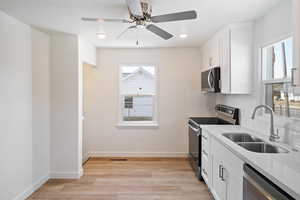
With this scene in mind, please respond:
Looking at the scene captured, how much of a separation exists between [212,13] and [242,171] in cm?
184

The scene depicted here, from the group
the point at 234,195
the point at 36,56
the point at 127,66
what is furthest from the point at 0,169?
the point at 127,66

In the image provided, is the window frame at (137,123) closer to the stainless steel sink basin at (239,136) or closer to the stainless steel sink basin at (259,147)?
the stainless steel sink basin at (239,136)

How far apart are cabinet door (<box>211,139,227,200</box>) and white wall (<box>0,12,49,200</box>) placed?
2549 millimetres

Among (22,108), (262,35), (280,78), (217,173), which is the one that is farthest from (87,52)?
(280,78)

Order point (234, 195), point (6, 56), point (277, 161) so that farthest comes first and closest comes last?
point (6, 56) → point (234, 195) → point (277, 161)

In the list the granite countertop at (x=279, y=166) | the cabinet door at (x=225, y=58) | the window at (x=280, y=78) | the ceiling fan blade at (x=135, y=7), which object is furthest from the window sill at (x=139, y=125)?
the ceiling fan blade at (x=135, y=7)

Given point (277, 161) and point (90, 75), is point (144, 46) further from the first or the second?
point (277, 161)

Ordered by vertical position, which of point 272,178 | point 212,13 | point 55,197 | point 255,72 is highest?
point 212,13

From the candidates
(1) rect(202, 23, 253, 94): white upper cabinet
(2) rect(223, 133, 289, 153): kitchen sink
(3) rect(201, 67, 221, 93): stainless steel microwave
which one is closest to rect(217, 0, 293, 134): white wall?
(1) rect(202, 23, 253, 94): white upper cabinet

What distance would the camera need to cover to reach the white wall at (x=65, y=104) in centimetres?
356

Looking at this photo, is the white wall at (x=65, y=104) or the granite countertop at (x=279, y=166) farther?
the white wall at (x=65, y=104)

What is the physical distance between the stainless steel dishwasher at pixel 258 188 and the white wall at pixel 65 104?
2726 mm

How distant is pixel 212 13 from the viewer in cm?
261

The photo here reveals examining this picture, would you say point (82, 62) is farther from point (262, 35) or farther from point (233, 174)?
point (233, 174)
